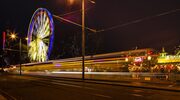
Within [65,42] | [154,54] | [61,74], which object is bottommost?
[61,74]

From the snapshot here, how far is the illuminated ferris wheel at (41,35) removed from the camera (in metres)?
41.9

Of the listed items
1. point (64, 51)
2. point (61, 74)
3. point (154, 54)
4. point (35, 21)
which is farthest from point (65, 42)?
point (154, 54)

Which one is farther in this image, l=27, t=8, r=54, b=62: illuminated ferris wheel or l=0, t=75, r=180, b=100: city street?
l=27, t=8, r=54, b=62: illuminated ferris wheel

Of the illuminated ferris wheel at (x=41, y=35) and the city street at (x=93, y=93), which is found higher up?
the illuminated ferris wheel at (x=41, y=35)

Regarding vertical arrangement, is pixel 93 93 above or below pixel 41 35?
below

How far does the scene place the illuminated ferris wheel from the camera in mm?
41919

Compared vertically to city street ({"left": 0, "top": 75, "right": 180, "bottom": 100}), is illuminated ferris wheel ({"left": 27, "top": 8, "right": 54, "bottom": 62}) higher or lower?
higher

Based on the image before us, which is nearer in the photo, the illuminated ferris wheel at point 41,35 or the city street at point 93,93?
the city street at point 93,93

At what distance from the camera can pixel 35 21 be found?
1949 inches

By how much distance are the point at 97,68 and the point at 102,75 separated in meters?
2.95

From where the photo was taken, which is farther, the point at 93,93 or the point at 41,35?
the point at 41,35

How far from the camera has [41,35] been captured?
149 feet

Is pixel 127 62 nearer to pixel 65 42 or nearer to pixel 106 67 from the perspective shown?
pixel 106 67

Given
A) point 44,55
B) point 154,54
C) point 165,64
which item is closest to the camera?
point 165,64
